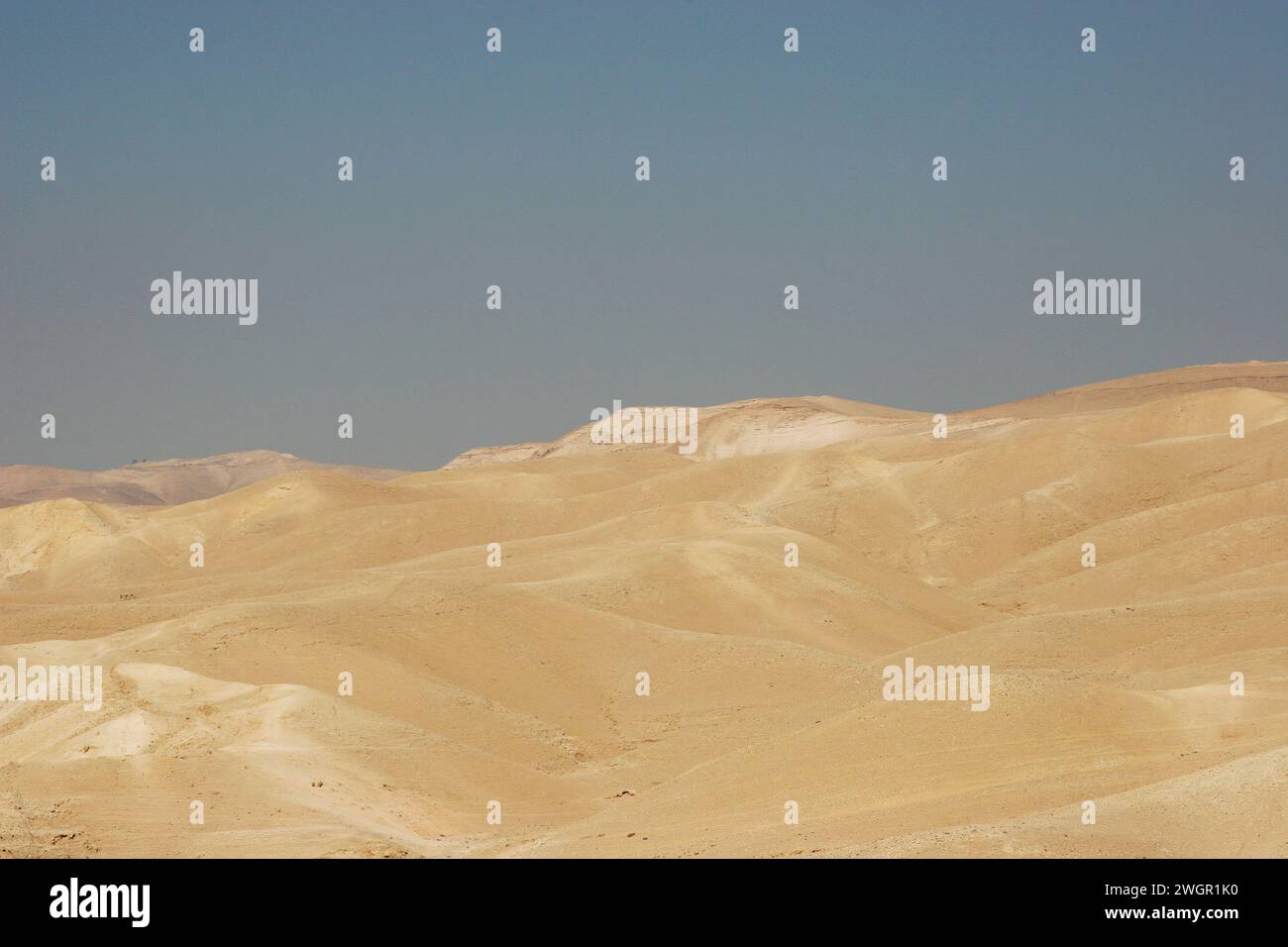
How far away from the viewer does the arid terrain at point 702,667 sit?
57.5 feet

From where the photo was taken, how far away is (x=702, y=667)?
32.9 metres

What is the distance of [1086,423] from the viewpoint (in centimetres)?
7638

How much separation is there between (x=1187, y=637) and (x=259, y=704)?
1933 centimetres

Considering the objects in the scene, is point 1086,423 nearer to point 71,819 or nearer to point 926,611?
point 926,611

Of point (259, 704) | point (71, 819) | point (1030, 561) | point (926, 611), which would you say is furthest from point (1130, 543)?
point (71, 819)

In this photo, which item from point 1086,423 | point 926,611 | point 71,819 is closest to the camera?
point 71,819

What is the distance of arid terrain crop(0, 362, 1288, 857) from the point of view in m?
17.5

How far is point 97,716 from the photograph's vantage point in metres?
23.5

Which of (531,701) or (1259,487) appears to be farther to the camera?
(1259,487)
